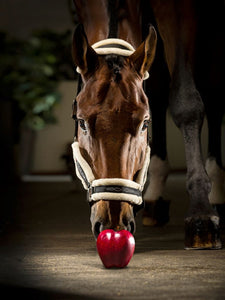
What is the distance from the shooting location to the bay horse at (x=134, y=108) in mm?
2793

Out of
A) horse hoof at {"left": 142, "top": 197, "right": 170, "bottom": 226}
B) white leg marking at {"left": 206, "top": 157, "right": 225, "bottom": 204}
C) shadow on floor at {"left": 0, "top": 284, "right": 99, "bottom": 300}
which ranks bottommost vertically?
horse hoof at {"left": 142, "top": 197, "right": 170, "bottom": 226}

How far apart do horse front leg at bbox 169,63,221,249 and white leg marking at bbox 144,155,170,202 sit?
109 centimetres

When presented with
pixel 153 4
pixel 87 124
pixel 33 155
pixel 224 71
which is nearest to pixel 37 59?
pixel 33 155

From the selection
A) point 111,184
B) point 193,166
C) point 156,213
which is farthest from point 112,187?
point 156,213

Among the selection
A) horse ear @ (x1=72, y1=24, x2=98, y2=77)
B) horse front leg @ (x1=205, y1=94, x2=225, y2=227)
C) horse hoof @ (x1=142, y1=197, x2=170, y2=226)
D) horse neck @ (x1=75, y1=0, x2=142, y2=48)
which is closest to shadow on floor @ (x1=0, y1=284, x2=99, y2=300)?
horse ear @ (x1=72, y1=24, x2=98, y2=77)

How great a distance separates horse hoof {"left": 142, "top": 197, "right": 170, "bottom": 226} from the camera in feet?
15.3

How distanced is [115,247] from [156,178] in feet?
6.93

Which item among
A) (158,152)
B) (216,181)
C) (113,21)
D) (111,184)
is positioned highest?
(113,21)

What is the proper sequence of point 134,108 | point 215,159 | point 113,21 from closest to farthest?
point 134,108 → point 113,21 → point 215,159

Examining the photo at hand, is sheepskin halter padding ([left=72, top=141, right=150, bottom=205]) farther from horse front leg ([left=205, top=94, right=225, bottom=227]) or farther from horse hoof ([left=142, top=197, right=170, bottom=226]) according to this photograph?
horse front leg ([left=205, top=94, right=225, bottom=227])

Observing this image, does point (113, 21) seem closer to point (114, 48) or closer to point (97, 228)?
point (114, 48)

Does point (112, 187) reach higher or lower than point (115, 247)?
higher

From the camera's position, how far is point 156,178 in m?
4.83

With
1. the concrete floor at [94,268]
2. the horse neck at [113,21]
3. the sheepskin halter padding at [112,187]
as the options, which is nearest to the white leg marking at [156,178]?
the concrete floor at [94,268]
